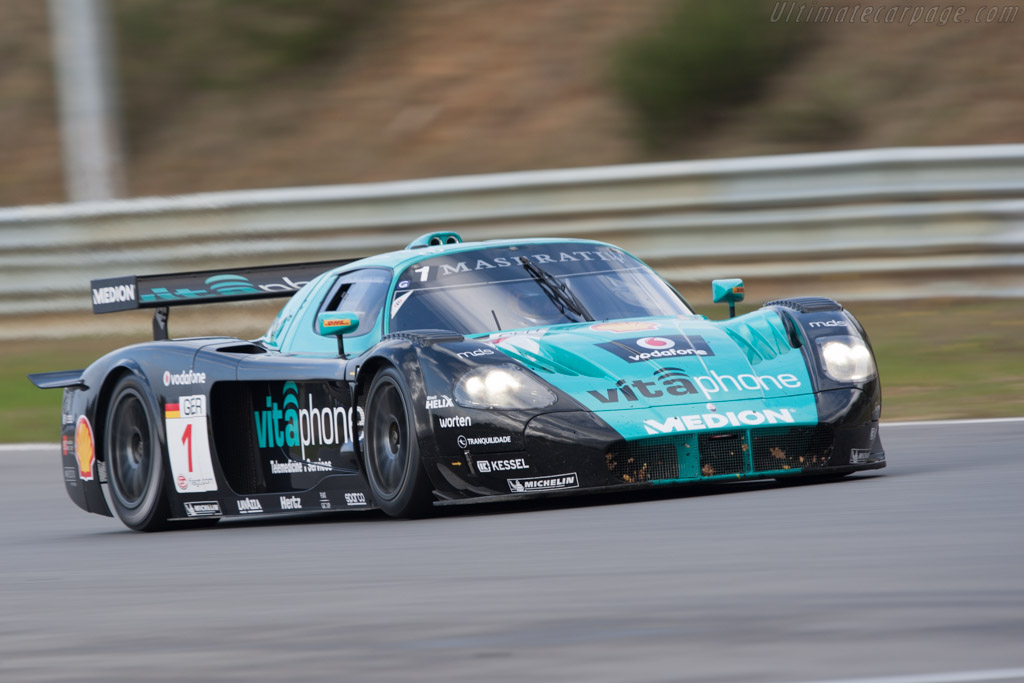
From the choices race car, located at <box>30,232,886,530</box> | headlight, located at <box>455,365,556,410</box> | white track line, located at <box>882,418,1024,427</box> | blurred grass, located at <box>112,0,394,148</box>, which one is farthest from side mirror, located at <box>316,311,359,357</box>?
blurred grass, located at <box>112,0,394,148</box>

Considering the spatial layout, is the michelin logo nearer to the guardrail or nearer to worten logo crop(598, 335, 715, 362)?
worten logo crop(598, 335, 715, 362)

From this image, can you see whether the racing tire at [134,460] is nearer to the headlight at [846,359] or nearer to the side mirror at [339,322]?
the side mirror at [339,322]

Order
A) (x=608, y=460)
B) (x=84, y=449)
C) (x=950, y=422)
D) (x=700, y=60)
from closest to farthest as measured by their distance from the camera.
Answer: (x=608, y=460)
(x=84, y=449)
(x=950, y=422)
(x=700, y=60)

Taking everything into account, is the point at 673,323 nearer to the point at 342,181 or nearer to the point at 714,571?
the point at 714,571

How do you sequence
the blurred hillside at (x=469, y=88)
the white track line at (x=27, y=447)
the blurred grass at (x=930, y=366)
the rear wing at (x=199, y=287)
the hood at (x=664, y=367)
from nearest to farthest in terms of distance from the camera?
the hood at (x=664, y=367) → the rear wing at (x=199, y=287) → the blurred grass at (x=930, y=366) → the white track line at (x=27, y=447) → the blurred hillside at (x=469, y=88)

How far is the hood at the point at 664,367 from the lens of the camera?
265 inches

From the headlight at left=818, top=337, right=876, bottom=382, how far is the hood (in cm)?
11

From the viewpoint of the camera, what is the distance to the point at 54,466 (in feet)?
34.6

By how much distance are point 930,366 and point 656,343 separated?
5.04 meters

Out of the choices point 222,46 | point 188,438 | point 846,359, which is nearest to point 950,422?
point 846,359

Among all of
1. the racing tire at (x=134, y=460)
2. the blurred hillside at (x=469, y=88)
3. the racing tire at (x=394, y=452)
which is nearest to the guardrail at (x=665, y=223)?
the blurred hillside at (x=469, y=88)

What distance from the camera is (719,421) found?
21.9 feet

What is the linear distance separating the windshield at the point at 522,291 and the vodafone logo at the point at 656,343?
0.55m

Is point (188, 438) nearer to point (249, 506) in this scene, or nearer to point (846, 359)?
point (249, 506)
